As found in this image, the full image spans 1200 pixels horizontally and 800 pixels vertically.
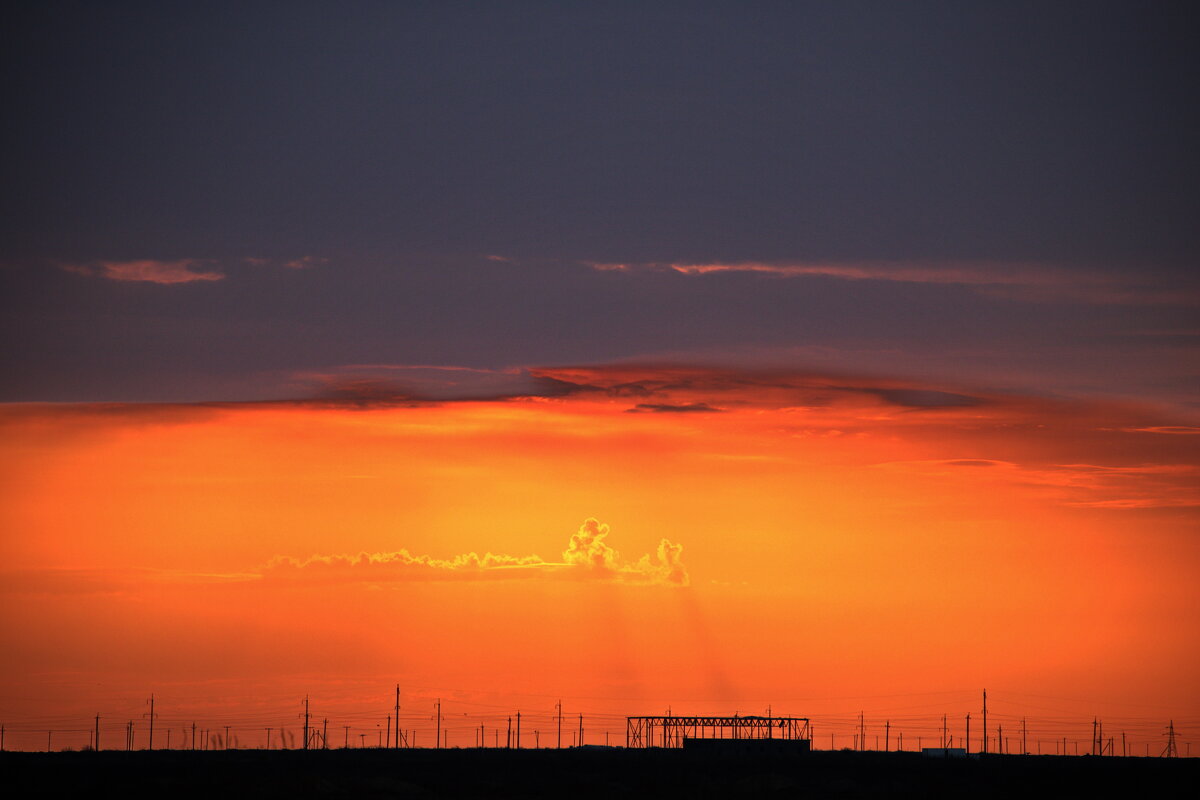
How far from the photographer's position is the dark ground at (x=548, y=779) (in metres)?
126

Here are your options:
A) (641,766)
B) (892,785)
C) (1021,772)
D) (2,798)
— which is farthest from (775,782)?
(2,798)

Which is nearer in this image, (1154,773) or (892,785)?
(892,785)

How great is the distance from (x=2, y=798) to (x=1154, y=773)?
424 ft

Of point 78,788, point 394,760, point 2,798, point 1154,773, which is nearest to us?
point 2,798

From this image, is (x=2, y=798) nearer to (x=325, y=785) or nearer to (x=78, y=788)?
(x=78, y=788)

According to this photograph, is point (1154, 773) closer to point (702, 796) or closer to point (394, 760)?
point (702, 796)

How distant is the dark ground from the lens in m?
126

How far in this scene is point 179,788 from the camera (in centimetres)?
12706

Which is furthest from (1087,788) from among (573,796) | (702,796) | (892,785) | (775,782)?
(573,796)

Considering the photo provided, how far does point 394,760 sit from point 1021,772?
3159 inches

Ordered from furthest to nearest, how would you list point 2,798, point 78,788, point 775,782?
1. point 775,782
2. point 78,788
3. point 2,798

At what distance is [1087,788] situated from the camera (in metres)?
150

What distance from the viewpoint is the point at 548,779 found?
490 feet

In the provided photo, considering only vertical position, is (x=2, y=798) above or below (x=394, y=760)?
below
